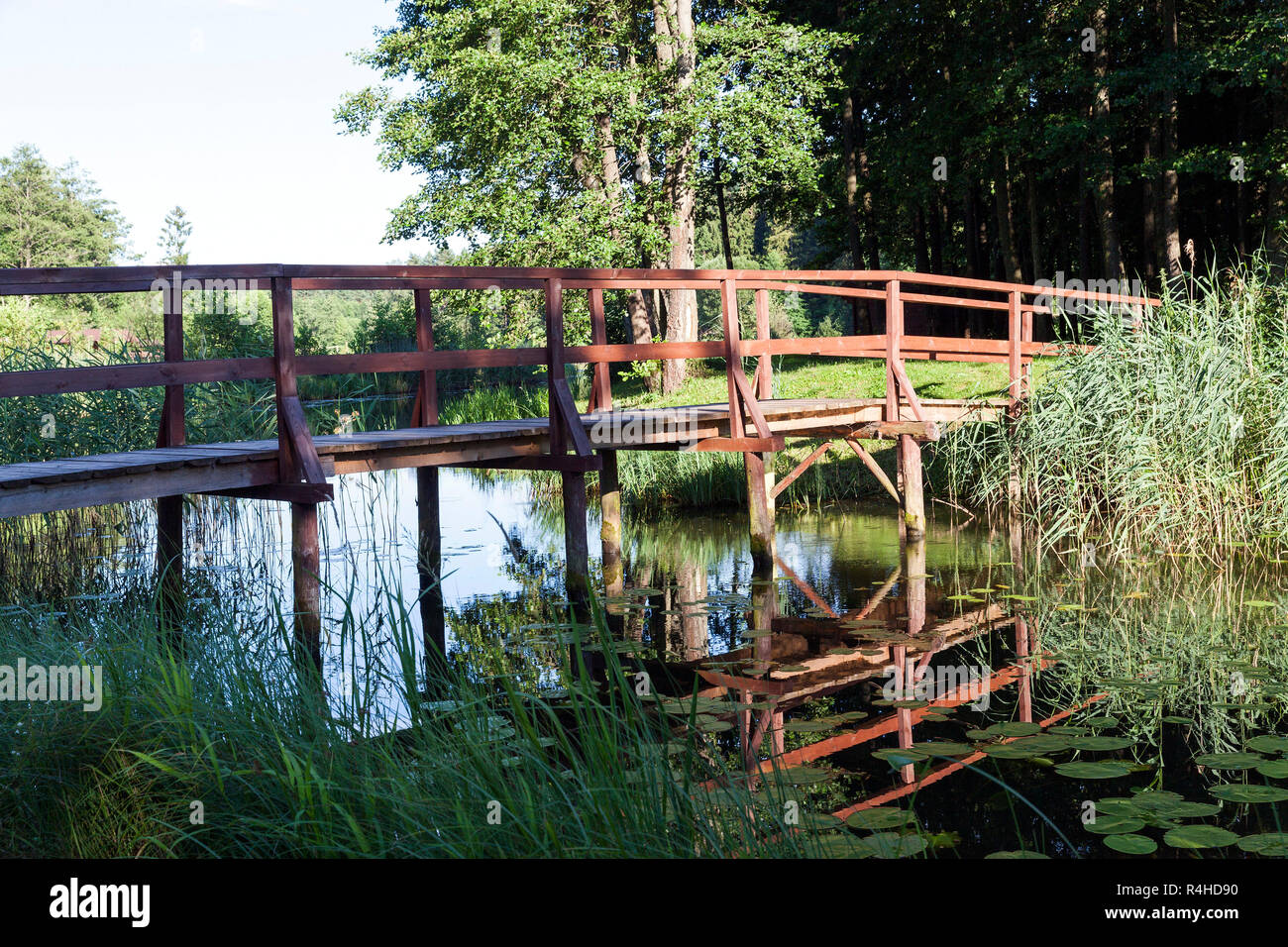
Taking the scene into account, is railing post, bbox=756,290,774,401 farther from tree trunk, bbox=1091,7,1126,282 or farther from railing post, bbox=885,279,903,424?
tree trunk, bbox=1091,7,1126,282

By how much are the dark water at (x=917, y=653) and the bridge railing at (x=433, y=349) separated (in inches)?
44.2

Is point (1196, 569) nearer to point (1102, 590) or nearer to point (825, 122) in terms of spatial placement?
point (1102, 590)

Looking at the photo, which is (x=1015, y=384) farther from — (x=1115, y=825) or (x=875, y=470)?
(x=1115, y=825)

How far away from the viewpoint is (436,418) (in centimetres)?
850

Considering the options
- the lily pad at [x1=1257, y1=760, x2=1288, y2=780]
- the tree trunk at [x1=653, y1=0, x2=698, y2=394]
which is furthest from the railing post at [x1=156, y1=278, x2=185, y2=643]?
the tree trunk at [x1=653, y1=0, x2=698, y2=394]

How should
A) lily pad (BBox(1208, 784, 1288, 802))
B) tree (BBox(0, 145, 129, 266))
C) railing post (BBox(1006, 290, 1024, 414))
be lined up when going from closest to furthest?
1. lily pad (BBox(1208, 784, 1288, 802))
2. railing post (BBox(1006, 290, 1024, 414))
3. tree (BBox(0, 145, 129, 266))

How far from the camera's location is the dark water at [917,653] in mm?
4168

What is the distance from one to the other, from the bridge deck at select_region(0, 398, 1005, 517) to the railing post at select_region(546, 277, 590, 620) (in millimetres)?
253

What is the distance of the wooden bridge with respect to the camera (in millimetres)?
6188

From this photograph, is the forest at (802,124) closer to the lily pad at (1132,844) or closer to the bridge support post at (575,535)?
the bridge support post at (575,535)

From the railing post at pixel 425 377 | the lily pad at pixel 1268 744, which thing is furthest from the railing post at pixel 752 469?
the lily pad at pixel 1268 744
